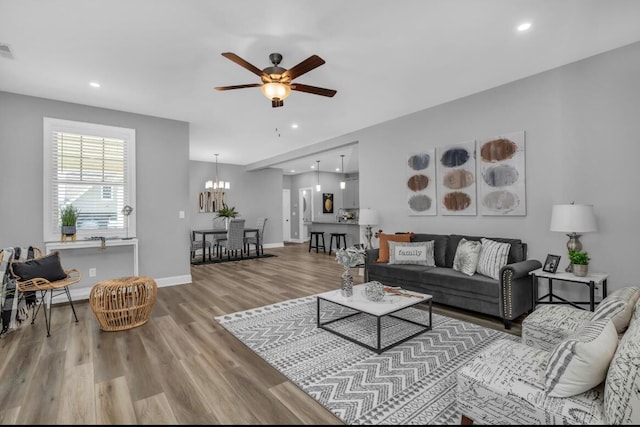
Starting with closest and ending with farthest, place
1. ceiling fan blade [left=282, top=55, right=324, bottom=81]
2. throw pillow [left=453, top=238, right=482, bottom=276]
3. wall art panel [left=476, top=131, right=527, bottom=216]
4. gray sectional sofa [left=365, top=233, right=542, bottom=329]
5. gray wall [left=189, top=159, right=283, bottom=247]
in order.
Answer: ceiling fan blade [left=282, top=55, right=324, bottom=81] → gray sectional sofa [left=365, top=233, right=542, bottom=329] → throw pillow [left=453, top=238, right=482, bottom=276] → wall art panel [left=476, top=131, right=527, bottom=216] → gray wall [left=189, top=159, right=283, bottom=247]

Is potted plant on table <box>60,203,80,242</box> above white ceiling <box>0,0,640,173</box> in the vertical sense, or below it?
below

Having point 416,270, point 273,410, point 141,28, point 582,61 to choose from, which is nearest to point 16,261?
point 141,28

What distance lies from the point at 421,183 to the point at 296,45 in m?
2.79

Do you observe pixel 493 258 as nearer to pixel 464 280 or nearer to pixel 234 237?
pixel 464 280

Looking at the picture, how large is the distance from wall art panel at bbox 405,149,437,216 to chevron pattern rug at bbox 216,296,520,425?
1.68 meters

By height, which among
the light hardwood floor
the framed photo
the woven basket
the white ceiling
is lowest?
the light hardwood floor

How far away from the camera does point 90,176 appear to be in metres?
4.46

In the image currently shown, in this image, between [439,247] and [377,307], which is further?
[439,247]

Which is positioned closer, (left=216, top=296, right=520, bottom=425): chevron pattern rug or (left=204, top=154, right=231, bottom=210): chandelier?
(left=216, top=296, right=520, bottom=425): chevron pattern rug

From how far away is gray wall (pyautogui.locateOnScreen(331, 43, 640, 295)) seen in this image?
2.99m

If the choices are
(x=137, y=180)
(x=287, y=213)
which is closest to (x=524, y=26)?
(x=137, y=180)

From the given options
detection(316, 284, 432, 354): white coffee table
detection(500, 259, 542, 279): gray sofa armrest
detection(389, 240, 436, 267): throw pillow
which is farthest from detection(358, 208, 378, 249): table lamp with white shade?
detection(500, 259, 542, 279): gray sofa armrest

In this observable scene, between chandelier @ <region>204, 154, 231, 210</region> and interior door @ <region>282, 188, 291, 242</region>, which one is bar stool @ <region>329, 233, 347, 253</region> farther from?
interior door @ <region>282, 188, 291, 242</region>

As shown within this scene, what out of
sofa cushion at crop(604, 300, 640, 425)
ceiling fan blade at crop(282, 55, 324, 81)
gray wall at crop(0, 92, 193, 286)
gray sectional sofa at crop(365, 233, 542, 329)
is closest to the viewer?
sofa cushion at crop(604, 300, 640, 425)
